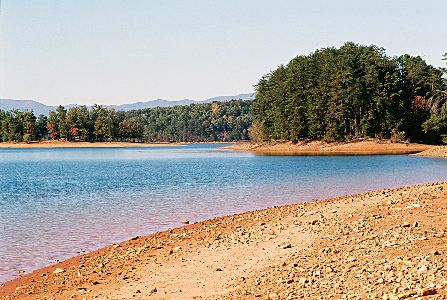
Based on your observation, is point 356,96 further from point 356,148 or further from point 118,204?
point 118,204

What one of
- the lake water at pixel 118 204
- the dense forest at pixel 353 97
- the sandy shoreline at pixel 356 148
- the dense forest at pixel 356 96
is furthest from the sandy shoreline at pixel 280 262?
the dense forest at pixel 356 96

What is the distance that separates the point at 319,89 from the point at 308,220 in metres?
80.6

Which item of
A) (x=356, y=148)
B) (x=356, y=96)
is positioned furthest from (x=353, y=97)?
(x=356, y=148)

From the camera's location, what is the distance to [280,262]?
1016 centimetres

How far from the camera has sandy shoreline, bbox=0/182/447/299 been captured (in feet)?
25.4

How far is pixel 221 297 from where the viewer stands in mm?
8242

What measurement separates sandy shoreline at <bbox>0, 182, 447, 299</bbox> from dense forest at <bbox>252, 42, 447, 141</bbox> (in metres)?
65.9

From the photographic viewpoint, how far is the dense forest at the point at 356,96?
271ft

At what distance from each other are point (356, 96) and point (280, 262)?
254ft

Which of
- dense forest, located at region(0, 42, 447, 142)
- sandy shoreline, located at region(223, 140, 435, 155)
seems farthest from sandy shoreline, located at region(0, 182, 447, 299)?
dense forest, located at region(0, 42, 447, 142)

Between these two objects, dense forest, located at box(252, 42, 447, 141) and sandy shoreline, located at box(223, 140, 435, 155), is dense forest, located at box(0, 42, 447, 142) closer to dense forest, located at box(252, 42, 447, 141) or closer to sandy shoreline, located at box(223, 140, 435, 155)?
dense forest, located at box(252, 42, 447, 141)

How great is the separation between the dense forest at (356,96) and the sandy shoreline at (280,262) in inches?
2593

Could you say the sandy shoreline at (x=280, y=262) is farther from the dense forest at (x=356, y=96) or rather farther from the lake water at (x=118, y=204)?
the dense forest at (x=356, y=96)

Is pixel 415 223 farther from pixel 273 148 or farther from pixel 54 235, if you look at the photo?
pixel 273 148
